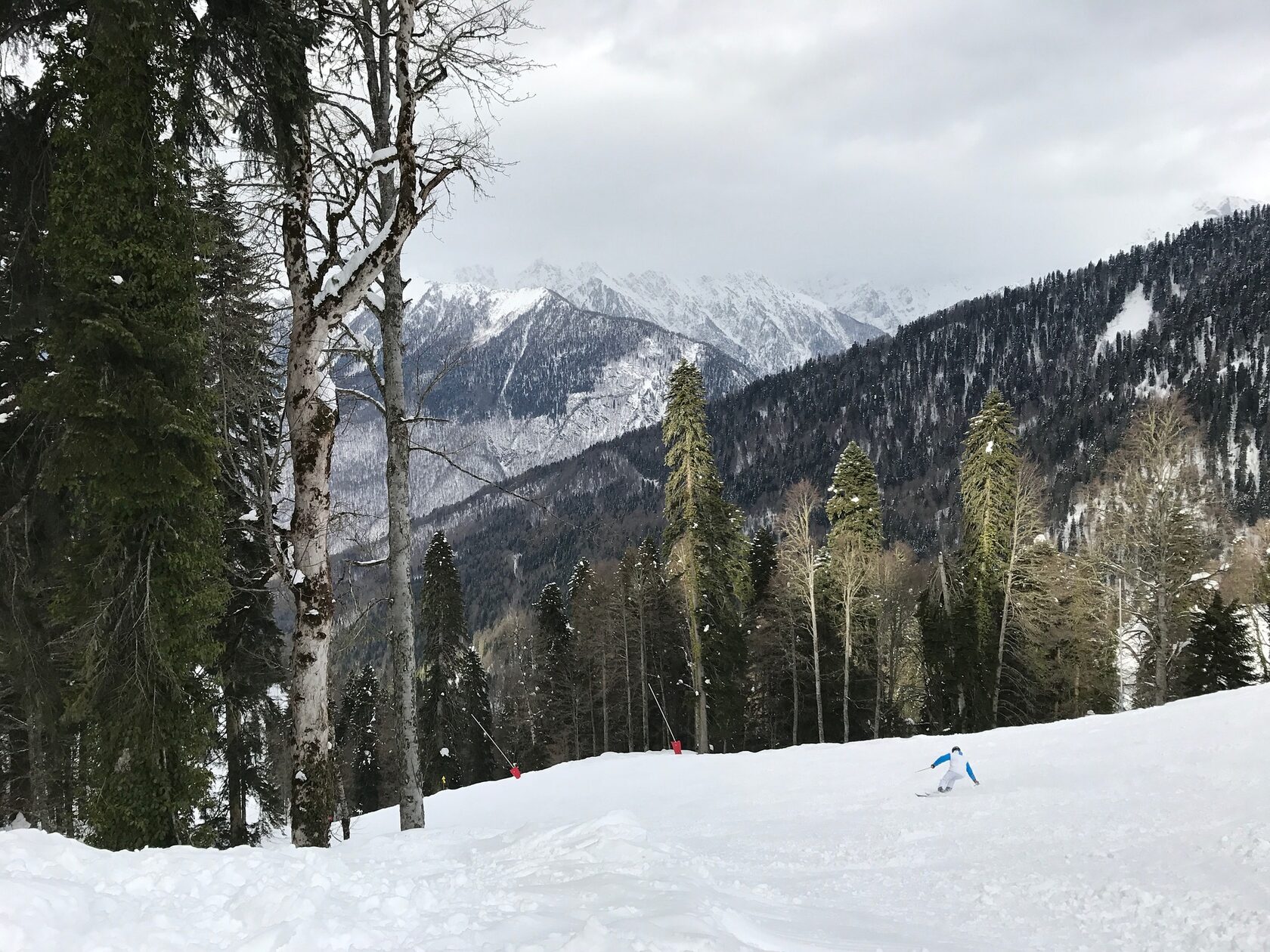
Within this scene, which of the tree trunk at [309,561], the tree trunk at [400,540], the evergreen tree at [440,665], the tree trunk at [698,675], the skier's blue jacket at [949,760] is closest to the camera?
the tree trunk at [309,561]

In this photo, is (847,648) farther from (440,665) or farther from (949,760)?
(440,665)

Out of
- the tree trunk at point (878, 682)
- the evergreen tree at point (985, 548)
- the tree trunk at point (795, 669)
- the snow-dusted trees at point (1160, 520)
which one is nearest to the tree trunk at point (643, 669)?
the tree trunk at point (795, 669)

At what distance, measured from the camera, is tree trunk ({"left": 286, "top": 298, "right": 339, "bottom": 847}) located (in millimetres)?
6859

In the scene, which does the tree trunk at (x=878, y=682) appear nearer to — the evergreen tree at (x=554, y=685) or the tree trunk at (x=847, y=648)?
the tree trunk at (x=847, y=648)

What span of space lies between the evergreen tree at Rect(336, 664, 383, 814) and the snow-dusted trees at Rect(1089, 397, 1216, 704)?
33.7 meters

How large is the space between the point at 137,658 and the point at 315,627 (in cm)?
189

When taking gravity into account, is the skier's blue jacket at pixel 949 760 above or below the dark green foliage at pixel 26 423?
below

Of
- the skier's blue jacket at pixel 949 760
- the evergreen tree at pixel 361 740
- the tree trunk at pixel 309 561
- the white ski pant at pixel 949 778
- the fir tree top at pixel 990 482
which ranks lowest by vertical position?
the evergreen tree at pixel 361 740

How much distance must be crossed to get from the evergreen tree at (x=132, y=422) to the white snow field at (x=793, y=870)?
254 cm

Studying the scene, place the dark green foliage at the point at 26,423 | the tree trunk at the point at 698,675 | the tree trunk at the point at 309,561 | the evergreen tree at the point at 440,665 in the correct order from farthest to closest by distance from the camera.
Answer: the evergreen tree at the point at 440,665
the tree trunk at the point at 698,675
the dark green foliage at the point at 26,423
the tree trunk at the point at 309,561

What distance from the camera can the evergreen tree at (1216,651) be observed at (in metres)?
29.0

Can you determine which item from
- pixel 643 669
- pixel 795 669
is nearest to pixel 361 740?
pixel 643 669

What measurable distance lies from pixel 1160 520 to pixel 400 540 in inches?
911

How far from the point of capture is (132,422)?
7270mm
